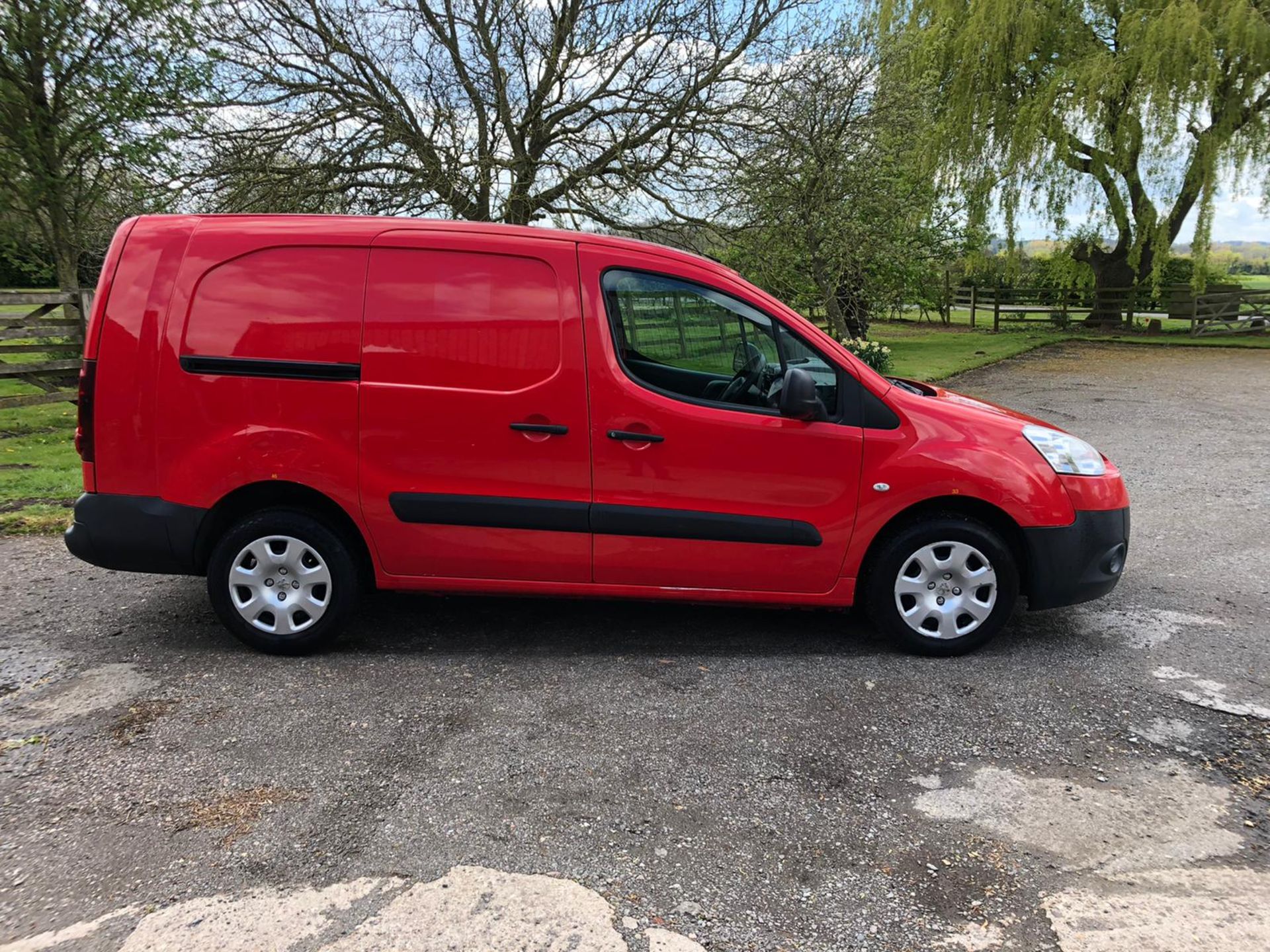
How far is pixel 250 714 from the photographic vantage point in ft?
11.2

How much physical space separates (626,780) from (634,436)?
153 centimetres

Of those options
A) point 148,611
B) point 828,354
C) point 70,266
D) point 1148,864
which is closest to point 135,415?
point 148,611

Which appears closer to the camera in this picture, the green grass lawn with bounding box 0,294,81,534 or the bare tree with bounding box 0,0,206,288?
the green grass lawn with bounding box 0,294,81,534

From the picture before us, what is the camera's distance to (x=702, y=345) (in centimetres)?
411

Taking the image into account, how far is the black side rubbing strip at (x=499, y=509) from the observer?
3.91 m

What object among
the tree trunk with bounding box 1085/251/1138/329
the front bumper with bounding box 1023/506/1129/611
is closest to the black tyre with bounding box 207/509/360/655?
the front bumper with bounding box 1023/506/1129/611

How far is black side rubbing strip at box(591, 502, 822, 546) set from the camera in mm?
3914

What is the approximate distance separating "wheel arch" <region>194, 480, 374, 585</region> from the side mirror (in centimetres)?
207

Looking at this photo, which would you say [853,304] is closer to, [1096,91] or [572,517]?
[1096,91]

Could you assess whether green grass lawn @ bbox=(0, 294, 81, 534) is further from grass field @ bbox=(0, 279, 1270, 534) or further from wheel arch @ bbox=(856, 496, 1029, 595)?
wheel arch @ bbox=(856, 496, 1029, 595)

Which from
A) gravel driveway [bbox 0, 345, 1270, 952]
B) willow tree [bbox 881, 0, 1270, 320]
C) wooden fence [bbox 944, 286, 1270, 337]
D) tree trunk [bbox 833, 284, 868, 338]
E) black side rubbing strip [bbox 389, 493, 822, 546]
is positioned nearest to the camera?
gravel driveway [bbox 0, 345, 1270, 952]

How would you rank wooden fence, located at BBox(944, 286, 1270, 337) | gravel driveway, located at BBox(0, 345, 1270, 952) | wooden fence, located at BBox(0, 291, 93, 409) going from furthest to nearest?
1. wooden fence, located at BBox(944, 286, 1270, 337)
2. wooden fence, located at BBox(0, 291, 93, 409)
3. gravel driveway, located at BBox(0, 345, 1270, 952)

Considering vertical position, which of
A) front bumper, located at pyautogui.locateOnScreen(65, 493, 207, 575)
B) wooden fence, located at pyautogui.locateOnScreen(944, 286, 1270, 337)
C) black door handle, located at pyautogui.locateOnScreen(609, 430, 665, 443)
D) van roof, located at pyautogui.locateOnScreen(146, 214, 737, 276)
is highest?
wooden fence, located at pyautogui.locateOnScreen(944, 286, 1270, 337)

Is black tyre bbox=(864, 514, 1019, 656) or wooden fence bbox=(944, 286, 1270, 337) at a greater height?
wooden fence bbox=(944, 286, 1270, 337)
